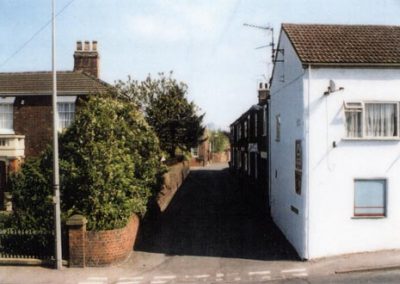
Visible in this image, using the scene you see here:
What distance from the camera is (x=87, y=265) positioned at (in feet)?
46.2

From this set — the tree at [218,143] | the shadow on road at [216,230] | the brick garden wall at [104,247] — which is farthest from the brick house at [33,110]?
the tree at [218,143]

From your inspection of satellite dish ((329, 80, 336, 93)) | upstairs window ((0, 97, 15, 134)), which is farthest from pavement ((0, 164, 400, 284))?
upstairs window ((0, 97, 15, 134))


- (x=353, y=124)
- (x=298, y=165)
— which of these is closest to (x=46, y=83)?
(x=298, y=165)

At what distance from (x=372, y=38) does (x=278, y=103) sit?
4.99m

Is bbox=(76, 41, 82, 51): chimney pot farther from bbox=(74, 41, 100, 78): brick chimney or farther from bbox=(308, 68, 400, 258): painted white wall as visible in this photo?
bbox=(308, 68, 400, 258): painted white wall

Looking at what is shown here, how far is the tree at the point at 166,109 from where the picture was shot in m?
31.5

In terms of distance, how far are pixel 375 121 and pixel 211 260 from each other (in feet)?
24.9

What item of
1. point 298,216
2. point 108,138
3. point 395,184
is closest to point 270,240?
point 298,216

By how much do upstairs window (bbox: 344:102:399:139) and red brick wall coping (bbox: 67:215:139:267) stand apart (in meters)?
8.96

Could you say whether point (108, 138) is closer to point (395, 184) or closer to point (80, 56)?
point (395, 184)

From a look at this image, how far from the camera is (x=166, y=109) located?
32469 millimetres

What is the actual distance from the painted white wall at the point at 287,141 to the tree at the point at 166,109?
12.6 meters

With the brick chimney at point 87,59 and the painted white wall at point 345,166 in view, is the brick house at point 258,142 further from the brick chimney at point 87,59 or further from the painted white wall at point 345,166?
the brick chimney at point 87,59

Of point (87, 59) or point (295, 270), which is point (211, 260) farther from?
point (87, 59)
